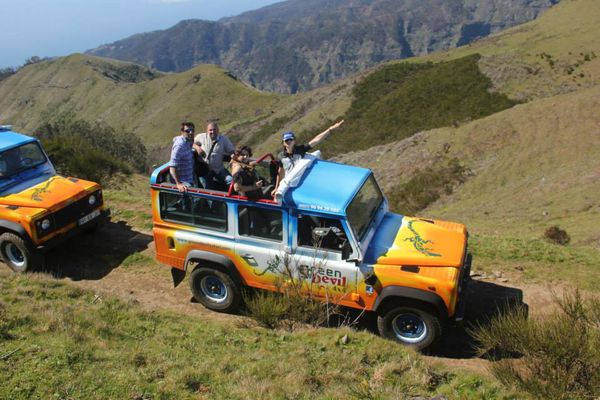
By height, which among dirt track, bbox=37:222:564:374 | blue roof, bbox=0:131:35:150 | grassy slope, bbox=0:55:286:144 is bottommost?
grassy slope, bbox=0:55:286:144

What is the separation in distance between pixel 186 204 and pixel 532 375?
18.1 feet

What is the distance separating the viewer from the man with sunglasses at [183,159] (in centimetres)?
857

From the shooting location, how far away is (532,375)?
566cm

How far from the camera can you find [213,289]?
8516 mm

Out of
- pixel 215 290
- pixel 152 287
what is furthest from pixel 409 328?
pixel 152 287

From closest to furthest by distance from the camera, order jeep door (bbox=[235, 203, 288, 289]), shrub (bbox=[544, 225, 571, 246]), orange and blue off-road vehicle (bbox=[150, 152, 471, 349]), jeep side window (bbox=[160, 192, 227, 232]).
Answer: orange and blue off-road vehicle (bbox=[150, 152, 471, 349]), jeep door (bbox=[235, 203, 288, 289]), jeep side window (bbox=[160, 192, 227, 232]), shrub (bbox=[544, 225, 571, 246])

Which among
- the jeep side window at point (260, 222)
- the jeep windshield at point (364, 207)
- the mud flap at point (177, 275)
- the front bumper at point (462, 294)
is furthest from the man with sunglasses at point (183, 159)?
the front bumper at point (462, 294)

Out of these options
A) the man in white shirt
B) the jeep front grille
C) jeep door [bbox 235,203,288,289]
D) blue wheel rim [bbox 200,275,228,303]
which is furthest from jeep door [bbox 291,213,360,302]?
the jeep front grille

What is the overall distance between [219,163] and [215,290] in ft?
8.11

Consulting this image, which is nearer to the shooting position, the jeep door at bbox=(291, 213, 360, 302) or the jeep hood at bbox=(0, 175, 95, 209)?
the jeep door at bbox=(291, 213, 360, 302)

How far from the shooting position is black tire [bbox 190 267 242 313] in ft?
26.7

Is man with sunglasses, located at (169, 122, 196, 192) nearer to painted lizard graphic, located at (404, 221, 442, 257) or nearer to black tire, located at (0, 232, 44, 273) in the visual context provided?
black tire, located at (0, 232, 44, 273)

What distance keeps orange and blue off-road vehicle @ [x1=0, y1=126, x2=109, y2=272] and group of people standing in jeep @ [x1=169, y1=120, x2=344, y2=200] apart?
2.81 metres

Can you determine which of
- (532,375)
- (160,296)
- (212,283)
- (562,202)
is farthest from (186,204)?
(562,202)
